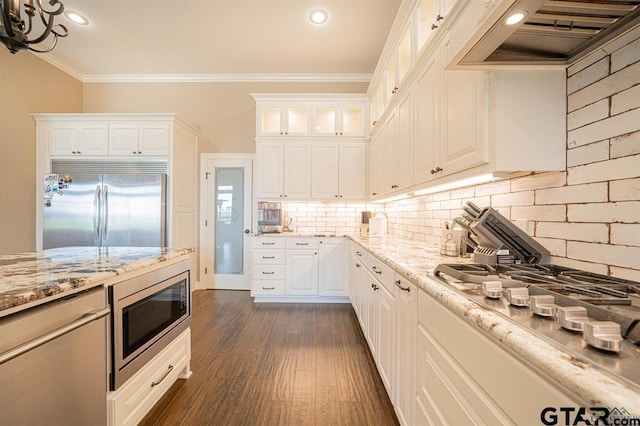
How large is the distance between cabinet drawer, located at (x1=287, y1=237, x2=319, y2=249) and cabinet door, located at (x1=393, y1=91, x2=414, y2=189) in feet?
4.88

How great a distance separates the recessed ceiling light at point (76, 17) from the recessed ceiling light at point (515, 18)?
167 inches

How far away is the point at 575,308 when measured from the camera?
0.59 m

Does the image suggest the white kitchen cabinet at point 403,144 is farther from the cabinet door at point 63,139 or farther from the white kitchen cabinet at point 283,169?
the cabinet door at point 63,139

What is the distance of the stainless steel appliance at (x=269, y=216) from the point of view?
3844 millimetres

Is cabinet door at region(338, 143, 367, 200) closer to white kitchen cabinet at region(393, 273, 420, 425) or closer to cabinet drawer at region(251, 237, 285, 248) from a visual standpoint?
cabinet drawer at region(251, 237, 285, 248)

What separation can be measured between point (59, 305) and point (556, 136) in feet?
6.83

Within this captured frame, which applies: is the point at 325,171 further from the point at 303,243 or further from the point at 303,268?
the point at 303,268

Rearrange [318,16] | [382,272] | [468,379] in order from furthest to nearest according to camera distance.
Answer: [318,16], [382,272], [468,379]

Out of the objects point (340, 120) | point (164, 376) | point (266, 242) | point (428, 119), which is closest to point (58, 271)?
point (164, 376)

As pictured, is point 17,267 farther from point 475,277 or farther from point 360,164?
point 360,164

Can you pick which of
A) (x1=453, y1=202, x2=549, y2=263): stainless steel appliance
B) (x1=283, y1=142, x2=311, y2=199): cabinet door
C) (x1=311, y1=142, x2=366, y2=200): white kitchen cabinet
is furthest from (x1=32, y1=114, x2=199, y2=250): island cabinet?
(x1=453, y1=202, x2=549, y2=263): stainless steel appliance

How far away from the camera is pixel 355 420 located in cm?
155

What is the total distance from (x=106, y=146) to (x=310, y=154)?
9.00 ft

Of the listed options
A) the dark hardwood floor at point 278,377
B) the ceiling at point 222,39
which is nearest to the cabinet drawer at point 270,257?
the dark hardwood floor at point 278,377
